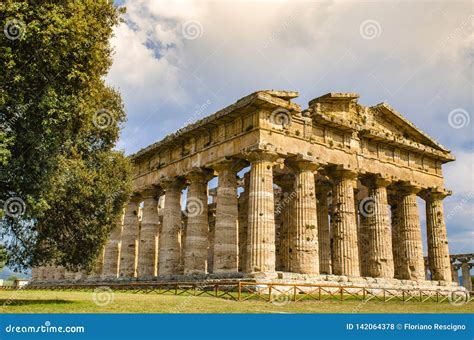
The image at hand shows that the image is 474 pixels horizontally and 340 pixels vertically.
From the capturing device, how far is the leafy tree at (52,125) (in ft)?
45.6

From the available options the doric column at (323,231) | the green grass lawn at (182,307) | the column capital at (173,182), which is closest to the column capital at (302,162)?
the doric column at (323,231)

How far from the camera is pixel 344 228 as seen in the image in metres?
27.1

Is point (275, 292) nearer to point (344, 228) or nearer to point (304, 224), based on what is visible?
point (304, 224)

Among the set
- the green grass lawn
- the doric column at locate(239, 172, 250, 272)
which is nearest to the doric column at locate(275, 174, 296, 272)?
the doric column at locate(239, 172, 250, 272)

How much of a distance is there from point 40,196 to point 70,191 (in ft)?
9.77

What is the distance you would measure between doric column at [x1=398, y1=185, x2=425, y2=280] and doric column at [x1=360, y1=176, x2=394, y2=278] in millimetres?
2552

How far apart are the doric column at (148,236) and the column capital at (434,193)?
19.2 metres

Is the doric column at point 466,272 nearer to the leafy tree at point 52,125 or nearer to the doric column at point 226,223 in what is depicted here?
the doric column at point 226,223

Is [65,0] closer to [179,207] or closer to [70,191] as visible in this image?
[70,191]

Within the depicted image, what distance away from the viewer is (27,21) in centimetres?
1402

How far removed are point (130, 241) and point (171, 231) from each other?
513 centimetres

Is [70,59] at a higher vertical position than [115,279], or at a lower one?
higher

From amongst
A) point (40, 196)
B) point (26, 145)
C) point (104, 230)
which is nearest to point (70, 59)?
point (26, 145)

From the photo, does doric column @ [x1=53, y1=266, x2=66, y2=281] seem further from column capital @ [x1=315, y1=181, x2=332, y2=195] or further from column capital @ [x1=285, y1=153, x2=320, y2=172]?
column capital @ [x1=285, y1=153, x2=320, y2=172]
